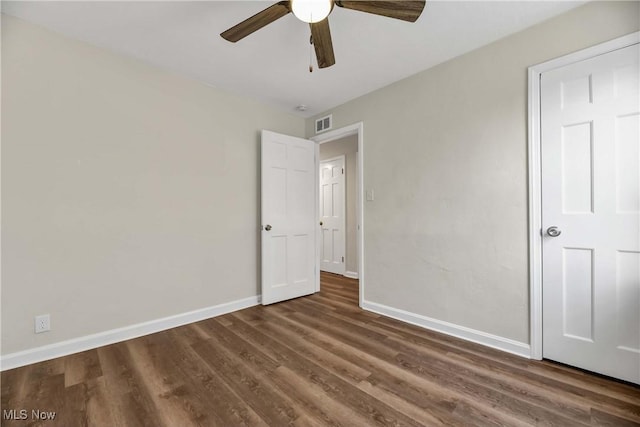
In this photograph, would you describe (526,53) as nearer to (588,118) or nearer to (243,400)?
(588,118)

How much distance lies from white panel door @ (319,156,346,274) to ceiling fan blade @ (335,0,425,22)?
3.53 metres

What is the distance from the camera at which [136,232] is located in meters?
2.48

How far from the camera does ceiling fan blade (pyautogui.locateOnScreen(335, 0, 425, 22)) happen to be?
142 cm

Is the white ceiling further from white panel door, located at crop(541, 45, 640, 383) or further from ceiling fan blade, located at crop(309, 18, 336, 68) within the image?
white panel door, located at crop(541, 45, 640, 383)

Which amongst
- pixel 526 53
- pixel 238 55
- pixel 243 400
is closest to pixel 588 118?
pixel 526 53

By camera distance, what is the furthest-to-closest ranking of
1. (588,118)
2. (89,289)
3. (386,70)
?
(386,70) < (89,289) < (588,118)

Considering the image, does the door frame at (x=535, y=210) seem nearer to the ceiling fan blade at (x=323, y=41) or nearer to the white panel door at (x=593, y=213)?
the white panel door at (x=593, y=213)

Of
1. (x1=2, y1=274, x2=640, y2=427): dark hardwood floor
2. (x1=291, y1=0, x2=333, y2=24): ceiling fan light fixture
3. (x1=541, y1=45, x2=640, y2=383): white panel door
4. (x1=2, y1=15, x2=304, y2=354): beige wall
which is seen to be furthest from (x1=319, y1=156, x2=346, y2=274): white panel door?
(x1=291, y1=0, x2=333, y2=24): ceiling fan light fixture

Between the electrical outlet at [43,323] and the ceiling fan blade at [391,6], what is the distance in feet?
9.67

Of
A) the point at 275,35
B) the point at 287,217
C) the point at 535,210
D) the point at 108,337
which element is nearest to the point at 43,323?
the point at 108,337

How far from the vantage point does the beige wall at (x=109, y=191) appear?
199 cm

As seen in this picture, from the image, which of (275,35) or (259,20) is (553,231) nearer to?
(259,20)

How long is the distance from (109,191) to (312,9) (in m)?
2.17

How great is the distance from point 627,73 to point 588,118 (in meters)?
0.30
